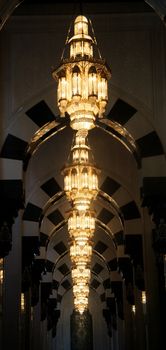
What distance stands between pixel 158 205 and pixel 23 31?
154 inches

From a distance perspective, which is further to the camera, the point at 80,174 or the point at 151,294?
the point at 151,294

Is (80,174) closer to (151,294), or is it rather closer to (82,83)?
(82,83)

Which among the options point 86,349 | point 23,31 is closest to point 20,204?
point 23,31

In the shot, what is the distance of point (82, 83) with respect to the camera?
6.90 metres

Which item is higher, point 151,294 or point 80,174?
point 80,174

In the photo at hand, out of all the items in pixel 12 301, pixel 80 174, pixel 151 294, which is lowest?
pixel 12 301

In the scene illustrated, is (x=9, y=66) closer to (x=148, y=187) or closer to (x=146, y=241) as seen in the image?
(x=148, y=187)

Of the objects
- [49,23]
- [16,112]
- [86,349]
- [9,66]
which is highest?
[49,23]

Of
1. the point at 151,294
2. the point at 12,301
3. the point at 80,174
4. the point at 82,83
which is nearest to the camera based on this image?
the point at 82,83

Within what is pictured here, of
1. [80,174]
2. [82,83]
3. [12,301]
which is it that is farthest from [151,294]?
[82,83]

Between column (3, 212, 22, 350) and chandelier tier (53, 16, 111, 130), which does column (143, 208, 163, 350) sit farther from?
chandelier tier (53, 16, 111, 130)

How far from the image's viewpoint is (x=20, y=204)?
10.5m

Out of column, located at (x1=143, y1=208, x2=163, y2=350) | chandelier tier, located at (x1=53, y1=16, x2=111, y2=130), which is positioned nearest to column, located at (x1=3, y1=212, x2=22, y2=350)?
column, located at (x1=143, y1=208, x2=163, y2=350)

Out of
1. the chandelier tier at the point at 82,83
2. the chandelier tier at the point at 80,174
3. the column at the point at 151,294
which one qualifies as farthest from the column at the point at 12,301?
the chandelier tier at the point at 82,83
